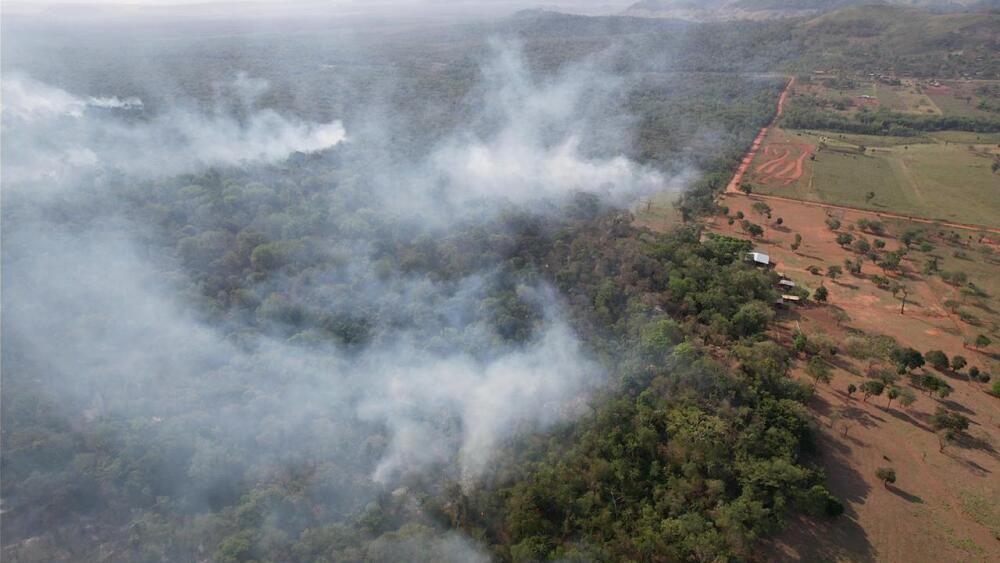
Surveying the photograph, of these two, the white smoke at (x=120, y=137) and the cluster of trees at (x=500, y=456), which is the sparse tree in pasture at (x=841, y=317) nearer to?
the cluster of trees at (x=500, y=456)

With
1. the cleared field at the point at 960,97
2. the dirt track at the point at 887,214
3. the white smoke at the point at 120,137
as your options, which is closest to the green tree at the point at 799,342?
the dirt track at the point at 887,214

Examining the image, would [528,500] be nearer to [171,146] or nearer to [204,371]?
[204,371]

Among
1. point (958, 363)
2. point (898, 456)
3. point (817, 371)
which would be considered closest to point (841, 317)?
point (958, 363)

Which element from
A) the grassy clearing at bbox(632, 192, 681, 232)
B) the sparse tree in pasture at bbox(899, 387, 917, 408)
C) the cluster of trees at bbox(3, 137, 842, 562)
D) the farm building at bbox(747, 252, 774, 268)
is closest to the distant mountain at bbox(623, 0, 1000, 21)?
the grassy clearing at bbox(632, 192, 681, 232)

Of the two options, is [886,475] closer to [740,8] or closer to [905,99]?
[905,99]

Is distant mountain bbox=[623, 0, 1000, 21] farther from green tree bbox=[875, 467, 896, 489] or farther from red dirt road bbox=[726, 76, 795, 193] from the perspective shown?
green tree bbox=[875, 467, 896, 489]

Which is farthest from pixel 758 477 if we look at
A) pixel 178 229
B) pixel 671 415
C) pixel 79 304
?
pixel 178 229
